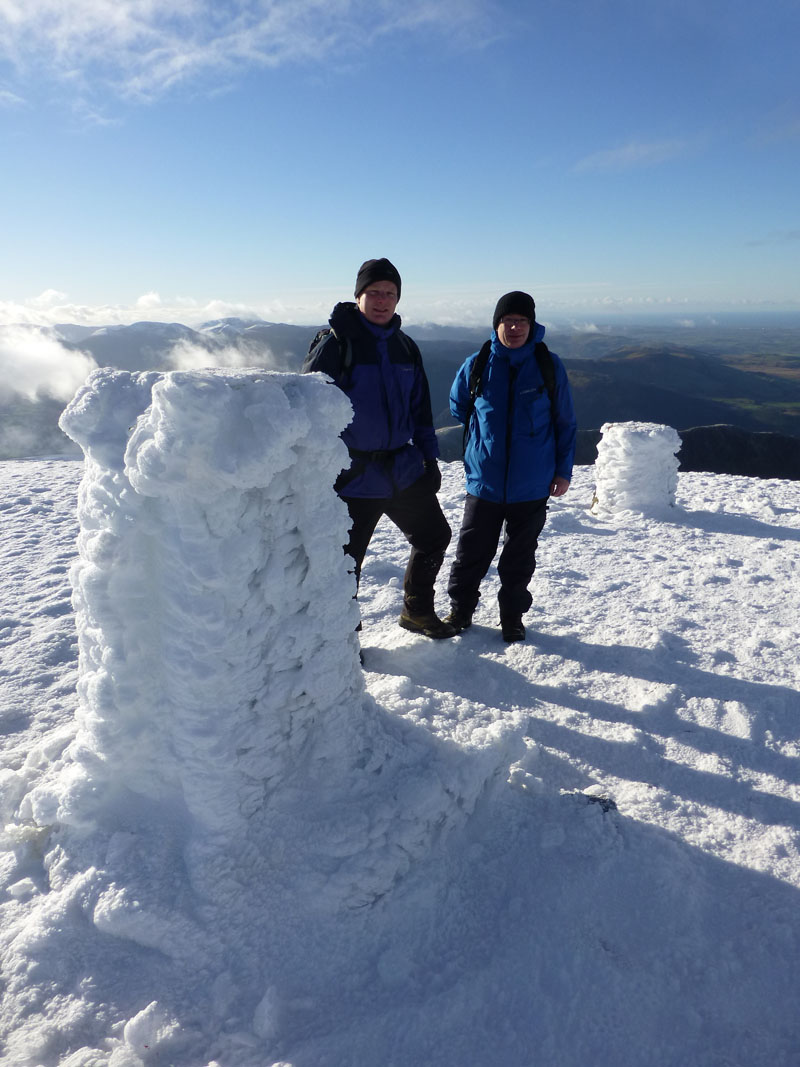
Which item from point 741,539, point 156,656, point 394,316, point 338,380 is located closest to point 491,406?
point 394,316

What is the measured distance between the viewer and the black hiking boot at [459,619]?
14.0 ft

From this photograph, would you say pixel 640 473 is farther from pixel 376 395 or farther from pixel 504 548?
pixel 376 395

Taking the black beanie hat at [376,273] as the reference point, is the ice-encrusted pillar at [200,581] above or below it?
below

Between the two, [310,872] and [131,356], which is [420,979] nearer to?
[310,872]

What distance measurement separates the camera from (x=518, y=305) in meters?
3.47

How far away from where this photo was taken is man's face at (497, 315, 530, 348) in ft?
11.6

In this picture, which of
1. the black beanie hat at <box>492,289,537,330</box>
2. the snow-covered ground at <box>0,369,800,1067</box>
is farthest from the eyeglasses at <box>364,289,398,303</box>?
the snow-covered ground at <box>0,369,800,1067</box>

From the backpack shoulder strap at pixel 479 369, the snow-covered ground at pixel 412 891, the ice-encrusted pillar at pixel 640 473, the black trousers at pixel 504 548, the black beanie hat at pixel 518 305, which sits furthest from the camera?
the ice-encrusted pillar at pixel 640 473

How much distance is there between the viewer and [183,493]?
1.93 meters

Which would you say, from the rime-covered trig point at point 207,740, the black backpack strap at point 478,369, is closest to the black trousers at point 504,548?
the black backpack strap at point 478,369

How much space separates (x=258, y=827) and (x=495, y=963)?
40.5 inches

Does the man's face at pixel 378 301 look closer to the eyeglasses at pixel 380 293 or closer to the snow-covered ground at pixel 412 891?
the eyeglasses at pixel 380 293

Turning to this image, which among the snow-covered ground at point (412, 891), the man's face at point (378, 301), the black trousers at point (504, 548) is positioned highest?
the man's face at point (378, 301)

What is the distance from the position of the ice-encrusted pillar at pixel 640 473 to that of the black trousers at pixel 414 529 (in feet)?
13.8
